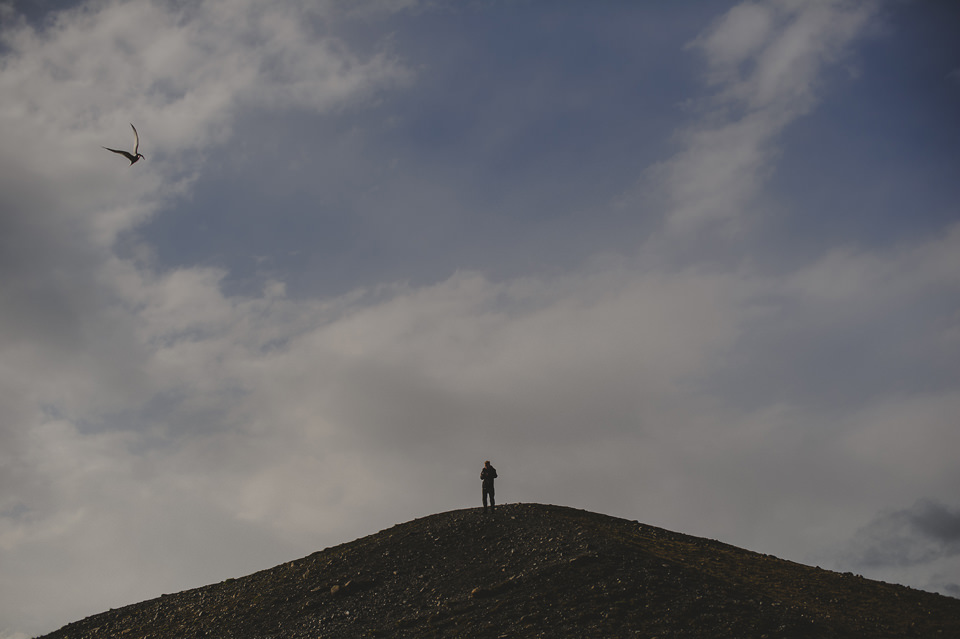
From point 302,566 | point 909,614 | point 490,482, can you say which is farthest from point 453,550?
point 909,614

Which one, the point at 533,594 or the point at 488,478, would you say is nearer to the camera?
the point at 533,594

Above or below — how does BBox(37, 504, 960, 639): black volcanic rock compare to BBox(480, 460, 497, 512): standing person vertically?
below

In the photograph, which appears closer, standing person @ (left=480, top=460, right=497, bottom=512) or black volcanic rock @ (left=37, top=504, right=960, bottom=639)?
black volcanic rock @ (left=37, top=504, right=960, bottom=639)

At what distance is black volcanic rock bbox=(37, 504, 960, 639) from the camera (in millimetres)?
24766

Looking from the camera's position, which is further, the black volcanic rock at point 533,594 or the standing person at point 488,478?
the standing person at point 488,478

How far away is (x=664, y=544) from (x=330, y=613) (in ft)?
54.7

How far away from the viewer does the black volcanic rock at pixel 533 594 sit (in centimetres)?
2477

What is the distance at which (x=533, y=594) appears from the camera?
26.9 metres

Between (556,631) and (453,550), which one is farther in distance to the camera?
(453,550)

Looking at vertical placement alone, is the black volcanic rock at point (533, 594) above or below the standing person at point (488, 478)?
below

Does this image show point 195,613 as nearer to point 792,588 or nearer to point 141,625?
point 141,625

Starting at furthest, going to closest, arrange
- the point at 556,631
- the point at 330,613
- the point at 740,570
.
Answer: the point at 740,570, the point at 330,613, the point at 556,631

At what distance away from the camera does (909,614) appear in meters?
26.7

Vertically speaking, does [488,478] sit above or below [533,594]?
above
